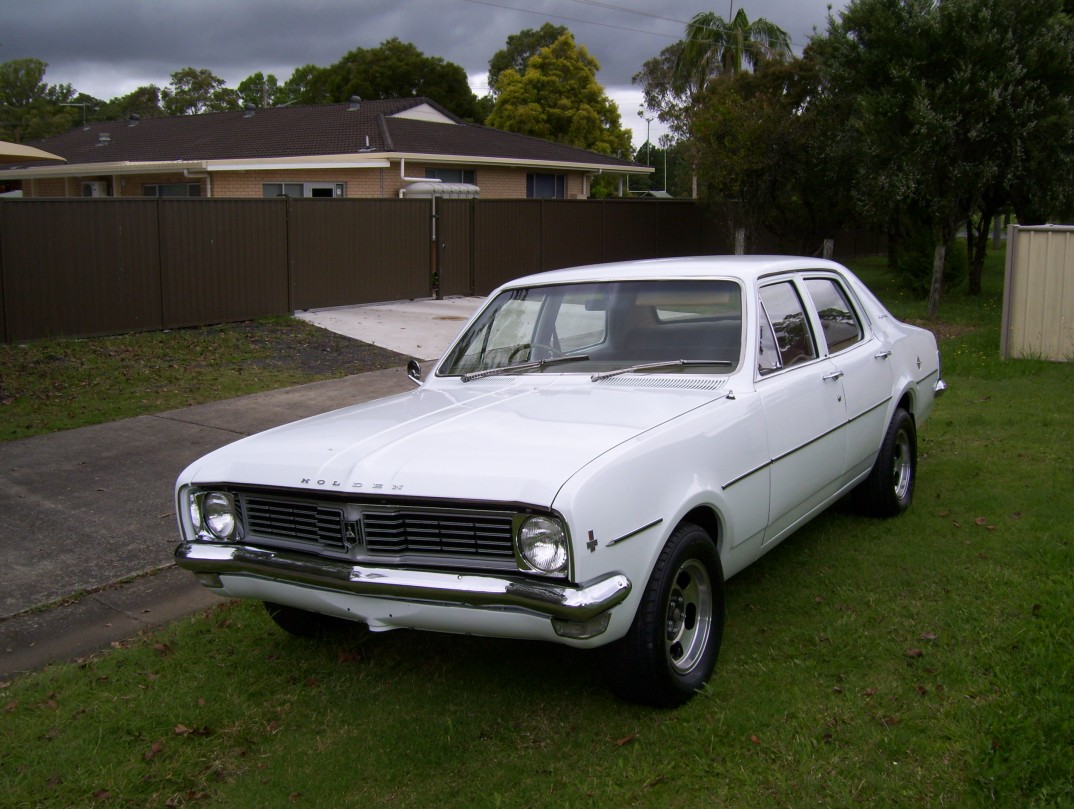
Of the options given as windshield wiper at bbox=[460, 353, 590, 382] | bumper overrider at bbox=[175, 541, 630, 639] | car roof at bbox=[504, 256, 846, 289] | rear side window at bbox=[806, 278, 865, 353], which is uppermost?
car roof at bbox=[504, 256, 846, 289]

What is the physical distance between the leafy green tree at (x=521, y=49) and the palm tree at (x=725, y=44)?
1517 centimetres

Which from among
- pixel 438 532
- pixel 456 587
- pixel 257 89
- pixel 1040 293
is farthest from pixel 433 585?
pixel 257 89

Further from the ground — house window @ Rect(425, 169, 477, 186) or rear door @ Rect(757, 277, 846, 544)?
house window @ Rect(425, 169, 477, 186)

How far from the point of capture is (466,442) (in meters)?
3.97

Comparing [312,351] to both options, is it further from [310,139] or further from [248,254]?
[310,139]

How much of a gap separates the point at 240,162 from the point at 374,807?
25574 mm

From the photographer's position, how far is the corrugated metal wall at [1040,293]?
11656mm

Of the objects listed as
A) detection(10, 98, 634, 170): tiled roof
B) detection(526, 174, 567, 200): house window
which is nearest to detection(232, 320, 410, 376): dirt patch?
detection(10, 98, 634, 170): tiled roof

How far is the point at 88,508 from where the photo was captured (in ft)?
23.2

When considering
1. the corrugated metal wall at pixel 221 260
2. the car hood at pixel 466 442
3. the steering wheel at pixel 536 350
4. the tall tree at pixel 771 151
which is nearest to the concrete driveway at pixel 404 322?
the corrugated metal wall at pixel 221 260

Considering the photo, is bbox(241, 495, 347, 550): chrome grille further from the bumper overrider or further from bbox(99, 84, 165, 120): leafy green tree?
bbox(99, 84, 165, 120): leafy green tree

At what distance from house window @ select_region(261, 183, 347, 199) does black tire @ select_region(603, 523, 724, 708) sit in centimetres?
2453

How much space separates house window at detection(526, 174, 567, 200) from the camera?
102 ft

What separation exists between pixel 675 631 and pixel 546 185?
28741 mm
